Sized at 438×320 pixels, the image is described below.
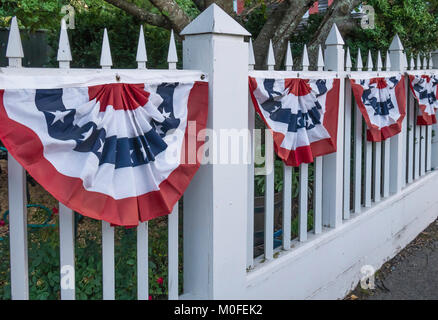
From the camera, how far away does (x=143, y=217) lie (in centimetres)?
238

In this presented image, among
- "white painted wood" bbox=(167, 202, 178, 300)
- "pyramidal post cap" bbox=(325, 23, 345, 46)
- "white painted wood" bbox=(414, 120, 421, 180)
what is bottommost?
"white painted wood" bbox=(167, 202, 178, 300)

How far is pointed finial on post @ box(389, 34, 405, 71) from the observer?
504cm

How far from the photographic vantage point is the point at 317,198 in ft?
12.9

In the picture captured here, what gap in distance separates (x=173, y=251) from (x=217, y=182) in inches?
17.3

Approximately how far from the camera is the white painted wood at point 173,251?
2674mm

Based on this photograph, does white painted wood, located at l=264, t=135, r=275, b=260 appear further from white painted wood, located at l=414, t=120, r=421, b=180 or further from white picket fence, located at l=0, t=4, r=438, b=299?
white painted wood, located at l=414, t=120, r=421, b=180

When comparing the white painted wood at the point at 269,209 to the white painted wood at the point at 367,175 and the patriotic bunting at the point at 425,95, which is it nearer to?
the white painted wood at the point at 367,175

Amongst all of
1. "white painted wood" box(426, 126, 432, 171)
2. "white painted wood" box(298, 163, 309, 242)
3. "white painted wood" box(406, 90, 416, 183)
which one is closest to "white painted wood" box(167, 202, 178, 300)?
"white painted wood" box(298, 163, 309, 242)

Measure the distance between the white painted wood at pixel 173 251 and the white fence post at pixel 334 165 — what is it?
174cm

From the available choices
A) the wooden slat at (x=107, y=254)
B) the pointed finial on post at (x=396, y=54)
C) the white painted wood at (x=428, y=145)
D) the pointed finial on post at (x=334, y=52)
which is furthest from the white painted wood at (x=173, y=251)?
the white painted wood at (x=428, y=145)

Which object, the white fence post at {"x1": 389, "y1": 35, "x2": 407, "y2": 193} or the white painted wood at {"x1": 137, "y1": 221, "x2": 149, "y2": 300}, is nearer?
the white painted wood at {"x1": 137, "y1": 221, "x2": 149, "y2": 300}

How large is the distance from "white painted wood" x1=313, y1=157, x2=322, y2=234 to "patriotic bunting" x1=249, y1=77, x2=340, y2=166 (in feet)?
0.57

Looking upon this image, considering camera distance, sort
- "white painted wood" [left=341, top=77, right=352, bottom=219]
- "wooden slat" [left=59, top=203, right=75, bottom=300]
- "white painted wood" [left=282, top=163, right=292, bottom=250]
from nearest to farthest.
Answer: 1. "wooden slat" [left=59, top=203, right=75, bottom=300]
2. "white painted wood" [left=282, top=163, right=292, bottom=250]
3. "white painted wood" [left=341, top=77, right=352, bottom=219]
